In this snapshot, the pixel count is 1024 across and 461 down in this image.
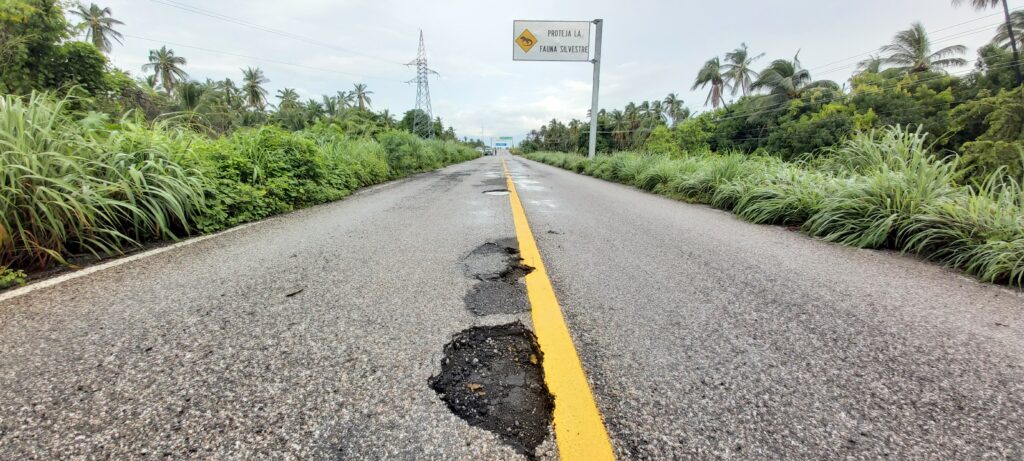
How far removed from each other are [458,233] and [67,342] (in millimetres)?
2574

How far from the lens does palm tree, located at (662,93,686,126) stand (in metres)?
59.2

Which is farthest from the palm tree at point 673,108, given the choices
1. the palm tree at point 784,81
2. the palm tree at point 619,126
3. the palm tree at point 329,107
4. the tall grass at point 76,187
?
the tall grass at point 76,187

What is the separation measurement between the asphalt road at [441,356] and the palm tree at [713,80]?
163 ft

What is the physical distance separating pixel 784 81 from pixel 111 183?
4204 cm

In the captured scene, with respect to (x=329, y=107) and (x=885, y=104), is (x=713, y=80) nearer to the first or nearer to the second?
(x=885, y=104)

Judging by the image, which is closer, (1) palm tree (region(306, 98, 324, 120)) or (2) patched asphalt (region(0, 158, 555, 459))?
(2) patched asphalt (region(0, 158, 555, 459))

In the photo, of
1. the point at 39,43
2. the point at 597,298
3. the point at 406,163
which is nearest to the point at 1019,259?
the point at 597,298

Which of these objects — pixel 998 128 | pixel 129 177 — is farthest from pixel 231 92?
pixel 998 128

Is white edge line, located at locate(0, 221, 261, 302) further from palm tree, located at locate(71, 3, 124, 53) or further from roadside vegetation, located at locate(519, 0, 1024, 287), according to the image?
palm tree, located at locate(71, 3, 124, 53)

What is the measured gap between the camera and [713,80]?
4534cm

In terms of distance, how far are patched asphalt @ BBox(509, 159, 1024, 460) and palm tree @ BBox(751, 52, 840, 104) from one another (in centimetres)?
3829

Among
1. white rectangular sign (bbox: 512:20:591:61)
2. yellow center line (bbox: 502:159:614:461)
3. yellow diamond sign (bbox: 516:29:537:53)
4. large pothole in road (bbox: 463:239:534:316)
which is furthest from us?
yellow diamond sign (bbox: 516:29:537:53)

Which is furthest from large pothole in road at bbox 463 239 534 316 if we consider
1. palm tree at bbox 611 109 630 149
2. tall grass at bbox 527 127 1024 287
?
palm tree at bbox 611 109 630 149

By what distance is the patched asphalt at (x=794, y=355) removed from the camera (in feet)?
3.52
